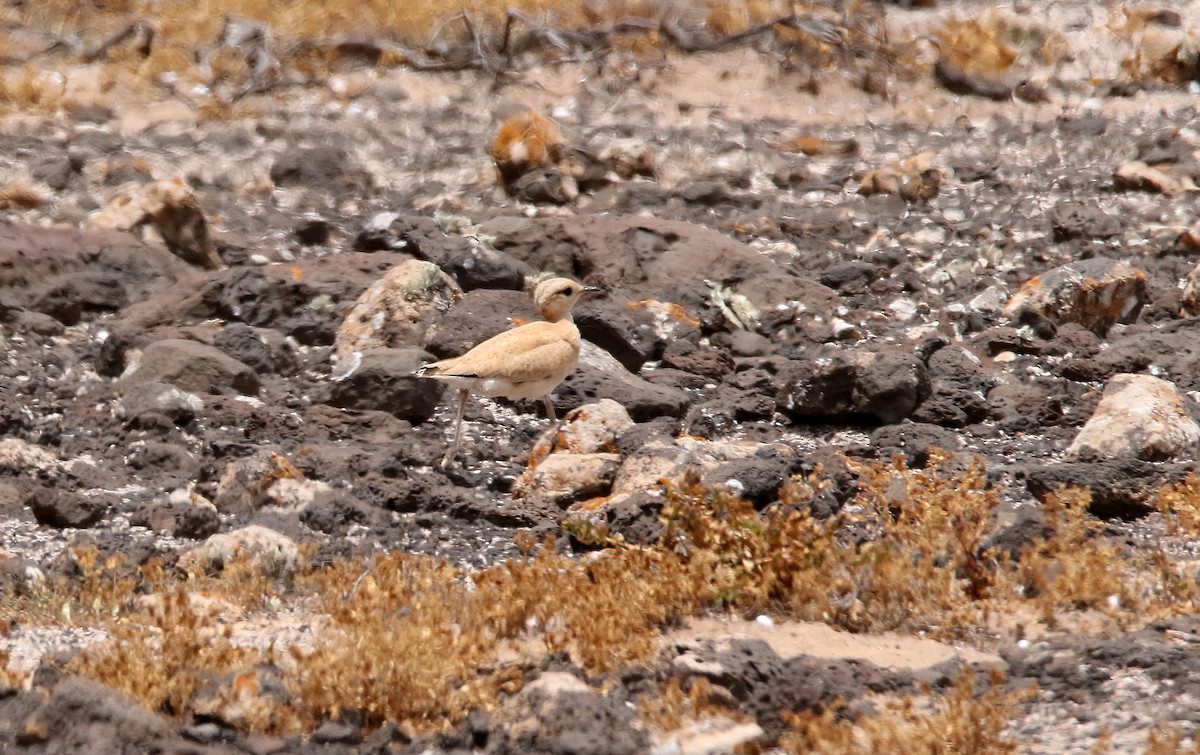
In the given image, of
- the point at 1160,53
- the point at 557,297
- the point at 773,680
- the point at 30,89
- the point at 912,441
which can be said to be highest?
the point at 773,680

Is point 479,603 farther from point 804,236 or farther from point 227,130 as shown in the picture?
point 227,130

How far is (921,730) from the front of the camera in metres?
4.62

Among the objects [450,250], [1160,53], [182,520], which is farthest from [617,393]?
[1160,53]

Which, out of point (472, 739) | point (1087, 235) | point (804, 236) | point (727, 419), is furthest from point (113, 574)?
point (1087, 235)

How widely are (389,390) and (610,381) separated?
138 cm

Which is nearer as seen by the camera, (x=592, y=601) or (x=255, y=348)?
(x=592, y=601)

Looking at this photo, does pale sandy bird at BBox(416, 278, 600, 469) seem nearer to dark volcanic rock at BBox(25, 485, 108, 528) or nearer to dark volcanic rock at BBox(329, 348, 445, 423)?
dark volcanic rock at BBox(329, 348, 445, 423)

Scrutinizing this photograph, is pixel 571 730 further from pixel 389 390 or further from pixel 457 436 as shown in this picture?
pixel 389 390

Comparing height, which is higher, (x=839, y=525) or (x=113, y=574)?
(x=839, y=525)

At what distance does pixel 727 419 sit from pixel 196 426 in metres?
3.23

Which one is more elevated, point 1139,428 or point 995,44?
point 1139,428

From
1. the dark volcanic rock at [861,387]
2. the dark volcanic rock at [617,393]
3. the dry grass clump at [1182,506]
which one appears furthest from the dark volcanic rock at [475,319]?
the dry grass clump at [1182,506]

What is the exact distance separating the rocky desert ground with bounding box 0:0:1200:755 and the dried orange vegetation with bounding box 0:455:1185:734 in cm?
2

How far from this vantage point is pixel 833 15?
16328 millimetres
